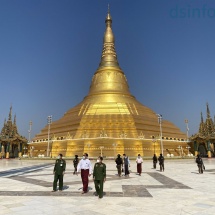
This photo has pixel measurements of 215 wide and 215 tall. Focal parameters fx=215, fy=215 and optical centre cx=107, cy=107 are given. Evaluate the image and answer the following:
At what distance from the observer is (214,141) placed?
52.1 m

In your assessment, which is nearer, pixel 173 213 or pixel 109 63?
pixel 173 213

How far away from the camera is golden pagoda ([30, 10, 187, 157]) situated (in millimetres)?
43594

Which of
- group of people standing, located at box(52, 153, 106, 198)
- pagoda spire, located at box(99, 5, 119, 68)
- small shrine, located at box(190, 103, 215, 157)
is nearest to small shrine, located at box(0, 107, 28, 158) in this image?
pagoda spire, located at box(99, 5, 119, 68)

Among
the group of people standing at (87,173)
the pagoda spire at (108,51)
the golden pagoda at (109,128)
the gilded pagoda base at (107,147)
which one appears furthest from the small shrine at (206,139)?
the group of people standing at (87,173)

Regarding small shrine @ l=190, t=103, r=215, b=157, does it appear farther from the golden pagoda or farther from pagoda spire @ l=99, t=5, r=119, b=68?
pagoda spire @ l=99, t=5, r=119, b=68

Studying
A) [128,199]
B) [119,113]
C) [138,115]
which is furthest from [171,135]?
[128,199]

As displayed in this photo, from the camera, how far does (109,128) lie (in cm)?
4747

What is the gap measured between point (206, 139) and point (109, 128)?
76.0ft

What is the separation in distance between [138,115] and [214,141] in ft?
63.6

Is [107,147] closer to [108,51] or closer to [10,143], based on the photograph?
[10,143]

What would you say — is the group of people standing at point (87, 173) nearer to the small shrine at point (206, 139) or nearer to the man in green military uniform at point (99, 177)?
the man in green military uniform at point (99, 177)

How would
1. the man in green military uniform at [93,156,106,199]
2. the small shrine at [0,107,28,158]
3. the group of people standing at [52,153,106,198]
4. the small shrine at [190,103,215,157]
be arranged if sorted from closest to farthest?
the man in green military uniform at [93,156,106,199], the group of people standing at [52,153,106,198], the small shrine at [190,103,215,157], the small shrine at [0,107,28,158]

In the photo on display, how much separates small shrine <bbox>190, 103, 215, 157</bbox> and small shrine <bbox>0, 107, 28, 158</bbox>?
4185cm

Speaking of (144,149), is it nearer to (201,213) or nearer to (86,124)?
(86,124)
